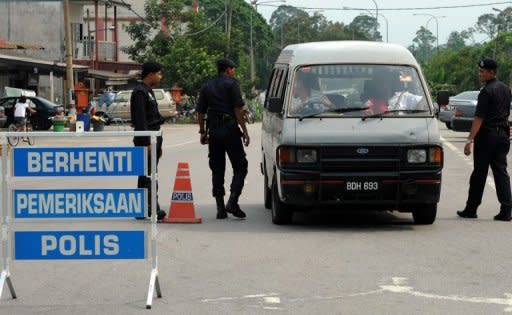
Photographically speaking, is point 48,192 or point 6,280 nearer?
point 48,192

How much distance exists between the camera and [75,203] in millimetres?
7945

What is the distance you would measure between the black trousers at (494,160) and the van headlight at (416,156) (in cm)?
142

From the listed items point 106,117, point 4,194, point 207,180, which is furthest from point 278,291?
point 106,117

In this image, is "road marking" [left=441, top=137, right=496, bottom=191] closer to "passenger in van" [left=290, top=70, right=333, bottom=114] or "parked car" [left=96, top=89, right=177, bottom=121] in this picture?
"passenger in van" [left=290, top=70, right=333, bottom=114]

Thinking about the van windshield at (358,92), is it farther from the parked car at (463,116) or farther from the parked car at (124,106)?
the parked car at (124,106)

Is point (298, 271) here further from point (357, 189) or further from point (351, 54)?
point (351, 54)

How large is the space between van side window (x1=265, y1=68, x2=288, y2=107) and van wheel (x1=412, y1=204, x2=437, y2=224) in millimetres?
1951

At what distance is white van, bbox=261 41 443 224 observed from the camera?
12.0 metres

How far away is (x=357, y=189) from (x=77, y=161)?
4676 millimetres

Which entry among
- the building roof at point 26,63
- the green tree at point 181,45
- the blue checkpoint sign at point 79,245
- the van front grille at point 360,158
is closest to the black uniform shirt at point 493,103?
the van front grille at point 360,158

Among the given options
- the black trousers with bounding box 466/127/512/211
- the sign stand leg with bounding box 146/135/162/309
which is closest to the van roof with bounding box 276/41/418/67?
the black trousers with bounding box 466/127/512/211

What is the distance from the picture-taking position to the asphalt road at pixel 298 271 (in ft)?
26.2

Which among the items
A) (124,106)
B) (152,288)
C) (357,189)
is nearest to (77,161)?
(152,288)

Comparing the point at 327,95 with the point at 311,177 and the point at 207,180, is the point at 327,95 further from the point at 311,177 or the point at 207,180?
the point at 207,180
